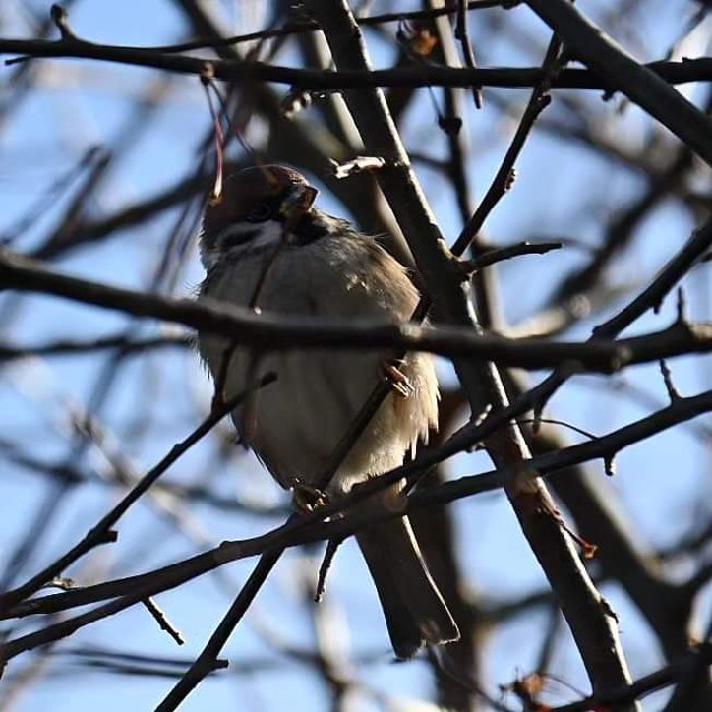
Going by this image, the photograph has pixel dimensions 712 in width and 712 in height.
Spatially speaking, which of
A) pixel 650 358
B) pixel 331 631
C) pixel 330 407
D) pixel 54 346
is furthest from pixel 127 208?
pixel 650 358

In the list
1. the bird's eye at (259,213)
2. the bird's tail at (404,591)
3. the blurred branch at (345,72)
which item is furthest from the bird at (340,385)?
the blurred branch at (345,72)

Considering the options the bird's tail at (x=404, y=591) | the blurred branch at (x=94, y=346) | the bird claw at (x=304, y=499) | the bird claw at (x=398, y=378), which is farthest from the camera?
the bird's tail at (x=404, y=591)

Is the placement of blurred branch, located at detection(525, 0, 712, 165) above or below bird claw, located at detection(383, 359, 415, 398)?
below

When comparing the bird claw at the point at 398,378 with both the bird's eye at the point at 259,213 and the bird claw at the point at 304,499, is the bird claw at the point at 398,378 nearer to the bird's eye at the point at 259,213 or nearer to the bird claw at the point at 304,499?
the bird claw at the point at 304,499

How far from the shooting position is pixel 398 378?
142 inches

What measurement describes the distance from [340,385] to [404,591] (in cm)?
64

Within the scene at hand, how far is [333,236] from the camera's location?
451 centimetres

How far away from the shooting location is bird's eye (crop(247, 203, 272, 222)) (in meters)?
4.85

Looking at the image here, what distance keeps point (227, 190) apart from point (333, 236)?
0.58m

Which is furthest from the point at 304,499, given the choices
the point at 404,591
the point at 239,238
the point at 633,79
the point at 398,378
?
the point at 633,79

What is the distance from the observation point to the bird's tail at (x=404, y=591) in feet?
13.7

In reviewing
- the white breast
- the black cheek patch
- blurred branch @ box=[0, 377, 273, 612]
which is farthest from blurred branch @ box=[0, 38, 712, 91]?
the black cheek patch

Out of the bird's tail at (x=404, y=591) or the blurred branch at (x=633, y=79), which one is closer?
the blurred branch at (x=633, y=79)

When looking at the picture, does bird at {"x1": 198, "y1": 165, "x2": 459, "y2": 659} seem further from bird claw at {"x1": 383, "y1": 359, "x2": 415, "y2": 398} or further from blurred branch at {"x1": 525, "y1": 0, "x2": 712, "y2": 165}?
blurred branch at {"x1": 525, "y1": 0, "x2": 712, "y2": 165}
